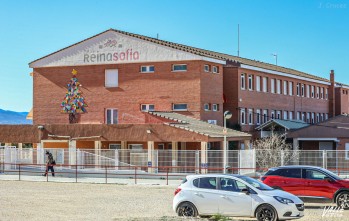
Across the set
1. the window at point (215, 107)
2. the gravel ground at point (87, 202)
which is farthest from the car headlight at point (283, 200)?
the window at point (215, 107)

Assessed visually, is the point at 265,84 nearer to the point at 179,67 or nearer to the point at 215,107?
the point at 215,107

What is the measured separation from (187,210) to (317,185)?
20.4 feet

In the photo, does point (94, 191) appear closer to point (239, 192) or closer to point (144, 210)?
point (144, 210)

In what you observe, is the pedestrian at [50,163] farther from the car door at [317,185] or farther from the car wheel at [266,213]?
the car wheel at [266,213]

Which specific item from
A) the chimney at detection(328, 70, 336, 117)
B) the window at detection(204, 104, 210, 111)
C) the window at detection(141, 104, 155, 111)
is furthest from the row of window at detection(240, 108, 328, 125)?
the window at detection(141, 104, 155, 111)

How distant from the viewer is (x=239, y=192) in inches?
Answer: 809

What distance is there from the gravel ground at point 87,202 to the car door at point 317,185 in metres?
0.59

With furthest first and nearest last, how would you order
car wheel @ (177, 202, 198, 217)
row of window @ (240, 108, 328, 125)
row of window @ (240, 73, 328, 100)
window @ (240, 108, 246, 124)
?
row of window @ (240, 73, 328, 100)
row of window @ (240, 108, 328, 125)
window @ (240, 108, 246, 124)
car wheel @ (177, 202, 198, 217)

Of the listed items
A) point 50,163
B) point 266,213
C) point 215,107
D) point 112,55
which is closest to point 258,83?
point 215,107

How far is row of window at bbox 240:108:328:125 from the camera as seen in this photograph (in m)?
55.4

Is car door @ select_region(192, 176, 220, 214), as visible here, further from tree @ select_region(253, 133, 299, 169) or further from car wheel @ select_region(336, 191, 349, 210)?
tree @ select_region(253, 133, 299, 169)

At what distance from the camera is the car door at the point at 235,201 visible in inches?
800

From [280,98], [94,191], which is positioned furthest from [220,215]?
[280,98]

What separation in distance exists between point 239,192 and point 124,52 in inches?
1243
